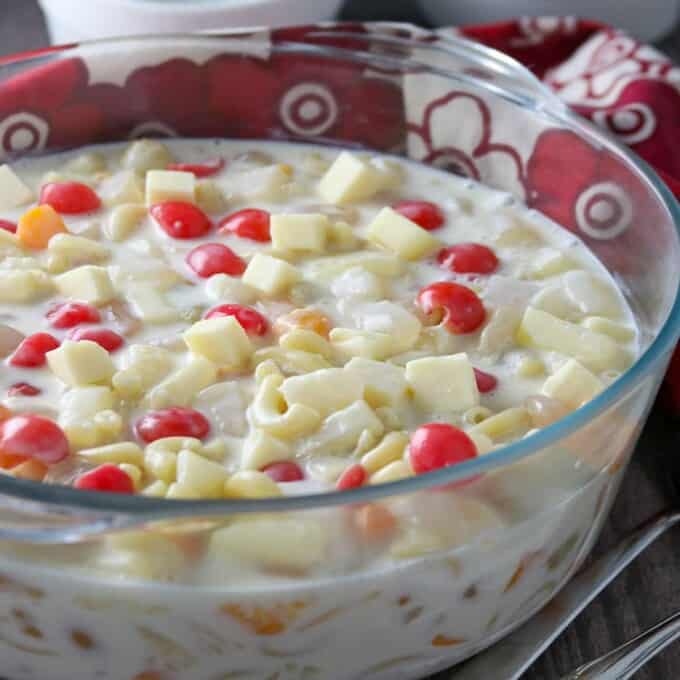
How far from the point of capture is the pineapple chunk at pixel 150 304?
213 cm

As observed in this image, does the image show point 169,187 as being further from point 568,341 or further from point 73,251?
point 568,341

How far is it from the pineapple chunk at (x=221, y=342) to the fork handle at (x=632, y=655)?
68 centimetres

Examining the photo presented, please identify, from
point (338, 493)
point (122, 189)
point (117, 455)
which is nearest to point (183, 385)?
point (117, 455)

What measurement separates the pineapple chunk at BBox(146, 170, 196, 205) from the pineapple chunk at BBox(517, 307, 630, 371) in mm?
722

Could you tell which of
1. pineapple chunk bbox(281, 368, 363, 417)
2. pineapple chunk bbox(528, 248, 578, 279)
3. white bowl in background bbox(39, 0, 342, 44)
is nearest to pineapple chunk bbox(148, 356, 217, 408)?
pineapple chunk bbox(281, 368, 363, 417)

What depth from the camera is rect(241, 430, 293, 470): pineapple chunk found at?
5.81 feet

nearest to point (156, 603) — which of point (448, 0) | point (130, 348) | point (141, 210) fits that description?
point (130, 348)

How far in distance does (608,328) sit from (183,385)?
2.47ft

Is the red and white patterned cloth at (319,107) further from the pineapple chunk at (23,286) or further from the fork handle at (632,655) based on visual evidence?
the fork handle at (632,655)

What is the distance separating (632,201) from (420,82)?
1.86 feet

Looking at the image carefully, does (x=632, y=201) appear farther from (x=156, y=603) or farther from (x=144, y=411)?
(x=156, y=603)

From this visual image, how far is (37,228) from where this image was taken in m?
2.33

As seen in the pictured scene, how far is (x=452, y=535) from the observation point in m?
1.55

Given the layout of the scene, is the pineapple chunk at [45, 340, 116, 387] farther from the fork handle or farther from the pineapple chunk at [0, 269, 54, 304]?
the fork handle
